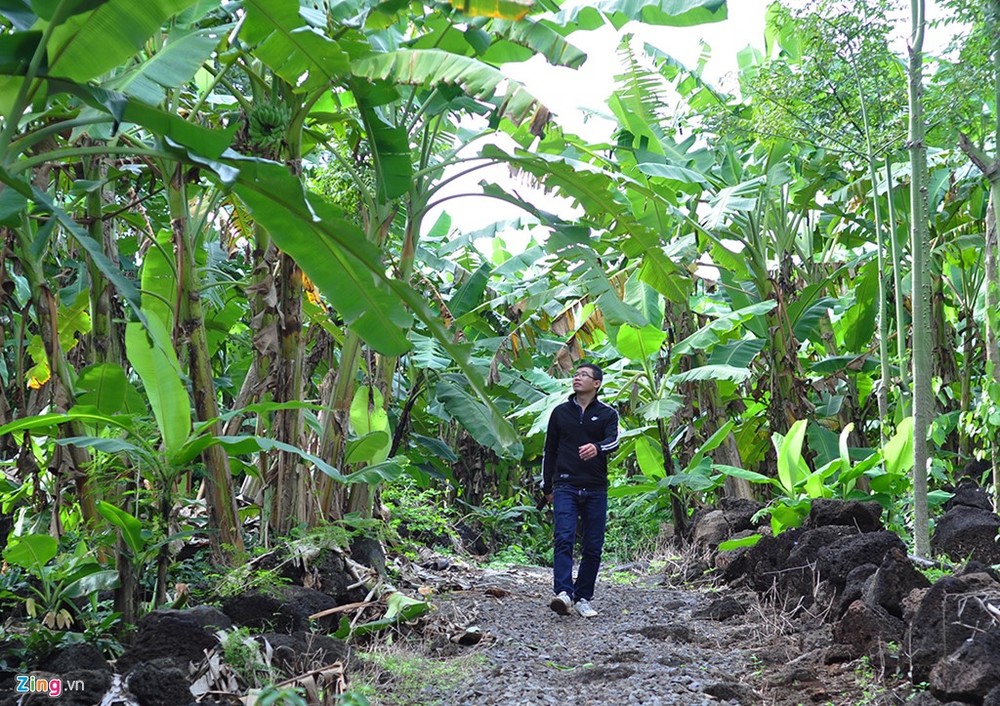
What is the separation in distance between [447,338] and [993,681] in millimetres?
2745

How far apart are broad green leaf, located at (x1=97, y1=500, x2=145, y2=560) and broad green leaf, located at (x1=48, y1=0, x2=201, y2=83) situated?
1811 mm

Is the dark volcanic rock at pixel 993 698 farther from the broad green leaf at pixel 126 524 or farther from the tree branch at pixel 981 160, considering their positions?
the broad green leaf at pixel 126 524

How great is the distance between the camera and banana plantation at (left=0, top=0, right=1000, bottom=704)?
4.50 meters

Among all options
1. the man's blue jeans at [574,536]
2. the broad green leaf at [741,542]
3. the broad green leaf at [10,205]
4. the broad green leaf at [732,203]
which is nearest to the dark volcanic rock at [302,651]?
the broad green leaf at [10,205]

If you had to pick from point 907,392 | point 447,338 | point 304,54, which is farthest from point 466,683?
point 907,392

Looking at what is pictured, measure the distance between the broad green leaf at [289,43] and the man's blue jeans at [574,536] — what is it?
3.30 m

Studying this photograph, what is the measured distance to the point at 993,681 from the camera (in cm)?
349

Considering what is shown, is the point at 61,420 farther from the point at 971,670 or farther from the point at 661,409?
the point at 661,409

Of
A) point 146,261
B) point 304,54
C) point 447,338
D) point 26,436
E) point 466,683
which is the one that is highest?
point 304,54

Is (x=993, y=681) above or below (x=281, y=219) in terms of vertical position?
below

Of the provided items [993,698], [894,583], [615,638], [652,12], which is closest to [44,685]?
[615,638]

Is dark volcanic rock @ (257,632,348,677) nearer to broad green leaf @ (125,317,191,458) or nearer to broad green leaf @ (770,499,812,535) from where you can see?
broad green leaf @ (125,317,191,458)

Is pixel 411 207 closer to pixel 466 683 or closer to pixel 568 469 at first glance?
pixel 568 469

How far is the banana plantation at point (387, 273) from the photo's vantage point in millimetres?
4500
